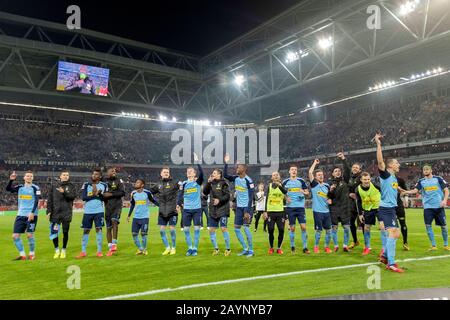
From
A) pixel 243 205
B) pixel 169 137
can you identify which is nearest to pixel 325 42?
→ pixel 243 205

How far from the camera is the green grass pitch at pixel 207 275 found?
5.92 meters

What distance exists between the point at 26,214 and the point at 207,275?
5433mm

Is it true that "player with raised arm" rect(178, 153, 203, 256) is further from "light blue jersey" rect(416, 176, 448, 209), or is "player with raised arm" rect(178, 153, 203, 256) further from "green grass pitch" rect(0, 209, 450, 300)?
"light blue jersey" rect(416, 176, 448, 209)

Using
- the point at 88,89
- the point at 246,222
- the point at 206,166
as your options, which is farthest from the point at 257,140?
the point at 246,222

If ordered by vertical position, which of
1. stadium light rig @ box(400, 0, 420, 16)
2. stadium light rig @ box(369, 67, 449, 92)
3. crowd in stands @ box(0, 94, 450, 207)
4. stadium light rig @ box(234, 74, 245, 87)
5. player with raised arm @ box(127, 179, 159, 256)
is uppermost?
stadium light rig @ box(369, 67, 449, 92)

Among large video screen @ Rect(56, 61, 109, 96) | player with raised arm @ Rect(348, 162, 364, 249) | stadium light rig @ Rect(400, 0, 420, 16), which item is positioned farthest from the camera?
large video screen @ Rect(56, 61, 109, 96)

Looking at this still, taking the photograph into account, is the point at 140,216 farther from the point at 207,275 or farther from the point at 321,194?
the point at 321,194

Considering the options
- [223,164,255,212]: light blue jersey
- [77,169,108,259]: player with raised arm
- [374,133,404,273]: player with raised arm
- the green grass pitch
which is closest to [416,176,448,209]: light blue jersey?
the green grass pitch

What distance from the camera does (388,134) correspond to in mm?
41062

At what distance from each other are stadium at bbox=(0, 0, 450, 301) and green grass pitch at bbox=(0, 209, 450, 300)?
0.06 meters

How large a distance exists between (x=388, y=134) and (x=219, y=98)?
19.6 m

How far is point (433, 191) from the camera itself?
9.87 metres

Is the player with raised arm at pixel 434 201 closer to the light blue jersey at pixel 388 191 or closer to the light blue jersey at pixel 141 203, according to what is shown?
the light blue jersey at pixel 388 191

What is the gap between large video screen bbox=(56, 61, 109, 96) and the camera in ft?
89.9
